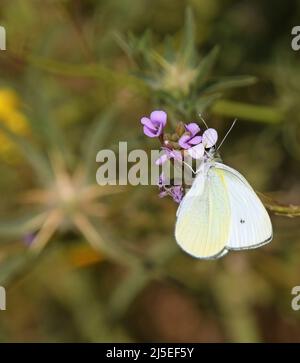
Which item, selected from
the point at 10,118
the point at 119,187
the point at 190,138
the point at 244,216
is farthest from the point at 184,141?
the point at 10,118

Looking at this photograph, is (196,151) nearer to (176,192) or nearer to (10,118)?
(176,192)

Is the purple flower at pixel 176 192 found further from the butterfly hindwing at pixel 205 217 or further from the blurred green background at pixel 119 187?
the blurred green background at pixel 119 187

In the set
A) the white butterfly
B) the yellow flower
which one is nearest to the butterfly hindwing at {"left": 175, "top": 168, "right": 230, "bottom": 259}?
the white butterfly

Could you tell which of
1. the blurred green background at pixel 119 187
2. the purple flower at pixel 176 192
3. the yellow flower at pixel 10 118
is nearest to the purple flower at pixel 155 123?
the purple flower at pixel 176 192

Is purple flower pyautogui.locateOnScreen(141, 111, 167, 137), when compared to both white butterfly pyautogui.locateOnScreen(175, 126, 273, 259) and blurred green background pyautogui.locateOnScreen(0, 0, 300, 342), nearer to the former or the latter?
white butterfly pyautogui.locateOnScreen(175, 126, 273, 259)

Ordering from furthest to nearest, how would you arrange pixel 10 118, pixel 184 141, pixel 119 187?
1. pixel 10 118
2. pixel 119 187
3. pixel 184 141
